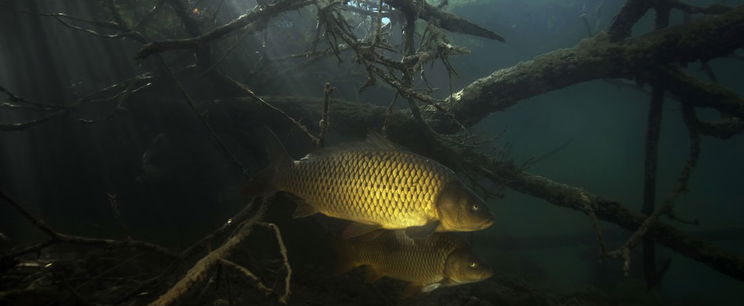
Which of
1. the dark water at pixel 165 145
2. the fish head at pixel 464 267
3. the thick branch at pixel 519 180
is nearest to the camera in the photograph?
the fish head at pixel 464 267

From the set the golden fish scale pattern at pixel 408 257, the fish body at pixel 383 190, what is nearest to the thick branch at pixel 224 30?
the fish body at pixel 383 190

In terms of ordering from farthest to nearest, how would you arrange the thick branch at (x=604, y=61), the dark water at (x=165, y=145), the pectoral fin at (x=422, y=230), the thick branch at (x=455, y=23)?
1. the dark water at (x=165, y=145)
2. the thick branch at (x=455, y=23)
3. the thick branch at (x=604, y=61)
4. the pectoral fin at (x=422, y=230)

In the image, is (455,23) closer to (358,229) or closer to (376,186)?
(376,186)

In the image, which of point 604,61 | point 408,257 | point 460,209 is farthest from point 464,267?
point 604,61

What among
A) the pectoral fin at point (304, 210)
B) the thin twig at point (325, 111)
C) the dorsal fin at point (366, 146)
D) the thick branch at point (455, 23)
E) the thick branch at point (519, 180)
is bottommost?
the thick branch at point (519, 180)

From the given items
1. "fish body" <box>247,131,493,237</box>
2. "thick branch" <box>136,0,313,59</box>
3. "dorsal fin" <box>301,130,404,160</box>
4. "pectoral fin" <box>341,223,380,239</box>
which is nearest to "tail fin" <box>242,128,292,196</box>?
"fish body" <box>247,131,493,237</box>

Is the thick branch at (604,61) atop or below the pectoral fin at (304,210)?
atop

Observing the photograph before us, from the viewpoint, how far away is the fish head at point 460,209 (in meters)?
2.50

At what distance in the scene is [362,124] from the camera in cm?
593

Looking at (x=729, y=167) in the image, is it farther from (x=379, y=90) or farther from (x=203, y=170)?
(x=203, y=170)

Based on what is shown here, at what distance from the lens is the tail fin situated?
256cm

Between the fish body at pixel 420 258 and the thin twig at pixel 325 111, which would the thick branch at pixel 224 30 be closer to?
the thin twig at pixel 325 111

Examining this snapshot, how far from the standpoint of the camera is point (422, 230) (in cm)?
244

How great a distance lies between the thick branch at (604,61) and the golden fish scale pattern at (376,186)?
3119mm
